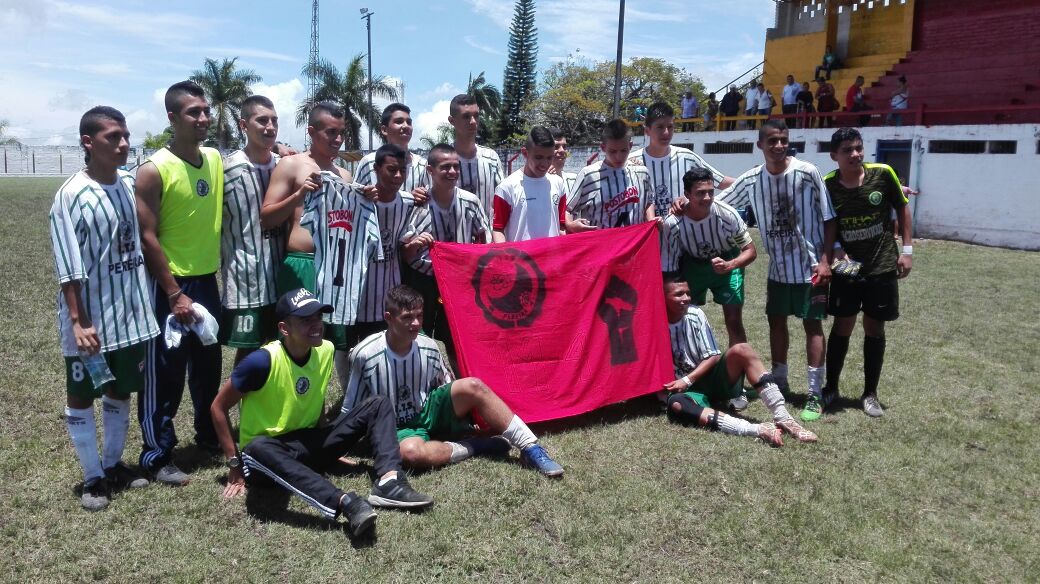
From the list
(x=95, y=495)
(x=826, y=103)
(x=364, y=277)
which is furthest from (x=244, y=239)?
(x=826, y=103)

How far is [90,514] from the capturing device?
3.86 m

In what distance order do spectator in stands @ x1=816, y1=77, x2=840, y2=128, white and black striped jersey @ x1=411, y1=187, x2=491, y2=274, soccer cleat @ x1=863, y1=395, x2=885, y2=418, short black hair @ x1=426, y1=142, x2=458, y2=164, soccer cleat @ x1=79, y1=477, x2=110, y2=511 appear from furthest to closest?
spectator in stands @ x1=816, y1=77, x2=840, y2=128 < soccer cleat @ x1=863, y1=395, x2=885, y2=418 < white and black striped jersey @ x1=411, y1=187, x2=491, y2=274 < short black hair @ x1=426, y1=142, x2=458, y2=164 < soccer cleat @ x1=79, y1=477, x2=110, y2=511

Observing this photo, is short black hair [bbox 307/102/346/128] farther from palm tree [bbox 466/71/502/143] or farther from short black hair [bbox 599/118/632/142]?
palm tree [bbox 466/71/502/143]


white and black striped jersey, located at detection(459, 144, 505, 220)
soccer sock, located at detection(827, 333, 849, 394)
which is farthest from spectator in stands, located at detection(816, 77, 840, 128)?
white and black striped jersey, located at detection(459, 144, 505, 220)

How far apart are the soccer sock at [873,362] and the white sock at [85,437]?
4994 mm

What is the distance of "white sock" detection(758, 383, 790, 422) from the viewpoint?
16.7 feet

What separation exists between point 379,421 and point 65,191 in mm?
1887

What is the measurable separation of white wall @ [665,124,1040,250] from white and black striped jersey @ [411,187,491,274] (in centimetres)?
1770

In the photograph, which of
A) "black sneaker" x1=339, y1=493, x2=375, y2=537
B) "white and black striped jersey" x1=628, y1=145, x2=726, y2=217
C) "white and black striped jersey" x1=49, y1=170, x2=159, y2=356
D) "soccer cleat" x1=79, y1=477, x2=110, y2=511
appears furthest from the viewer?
"white and black striped jersey" x1=628, y1=145, x2=726, y2=217

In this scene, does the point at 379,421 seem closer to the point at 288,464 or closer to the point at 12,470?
the point at 288,464

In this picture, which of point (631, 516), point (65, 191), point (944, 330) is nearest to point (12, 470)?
point (65, 191)

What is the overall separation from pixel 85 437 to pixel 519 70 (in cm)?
4938

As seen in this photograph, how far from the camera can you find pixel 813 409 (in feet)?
18.2

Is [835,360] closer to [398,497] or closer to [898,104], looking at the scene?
[398,497]
